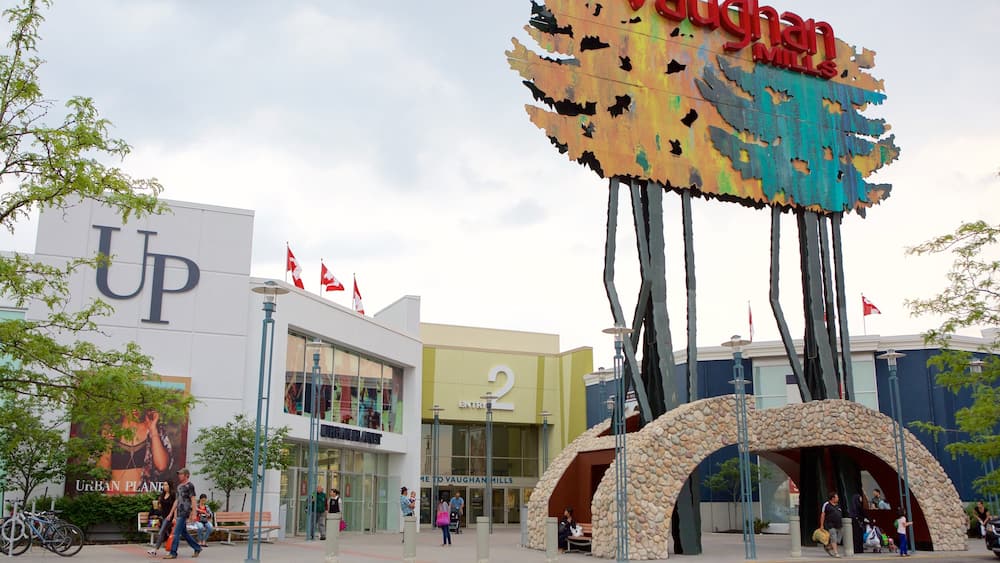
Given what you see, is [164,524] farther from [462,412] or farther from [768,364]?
[768,364]

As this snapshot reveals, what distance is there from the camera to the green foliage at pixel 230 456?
25.4m

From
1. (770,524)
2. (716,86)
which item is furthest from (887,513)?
(770,524)

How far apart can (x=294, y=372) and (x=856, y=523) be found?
693 inches

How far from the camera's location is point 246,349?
28.0 m

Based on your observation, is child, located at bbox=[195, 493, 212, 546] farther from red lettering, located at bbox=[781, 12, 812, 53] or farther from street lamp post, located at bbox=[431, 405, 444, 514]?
red lettering, located at bbox=[781, 12, 812, 53]

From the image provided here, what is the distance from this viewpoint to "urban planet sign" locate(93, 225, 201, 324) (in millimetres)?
26672

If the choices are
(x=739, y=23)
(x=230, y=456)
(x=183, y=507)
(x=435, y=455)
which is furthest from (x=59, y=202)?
(x=435, y=455)

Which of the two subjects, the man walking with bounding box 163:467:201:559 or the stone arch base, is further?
the stone arch base

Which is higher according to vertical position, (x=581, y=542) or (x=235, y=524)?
(x=235, y=524)

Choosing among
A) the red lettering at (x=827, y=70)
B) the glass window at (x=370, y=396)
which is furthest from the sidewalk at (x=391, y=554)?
the red lettering at (x=827, y=70)

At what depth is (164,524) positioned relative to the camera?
59.6ft

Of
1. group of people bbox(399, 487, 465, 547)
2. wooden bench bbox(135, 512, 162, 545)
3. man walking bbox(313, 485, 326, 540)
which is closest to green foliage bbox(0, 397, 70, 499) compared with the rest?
wooden bench bbox(135, 512, 162, 545)

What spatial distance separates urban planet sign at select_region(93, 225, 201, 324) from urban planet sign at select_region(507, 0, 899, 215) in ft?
39.3

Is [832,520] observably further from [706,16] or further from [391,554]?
[706,16]
